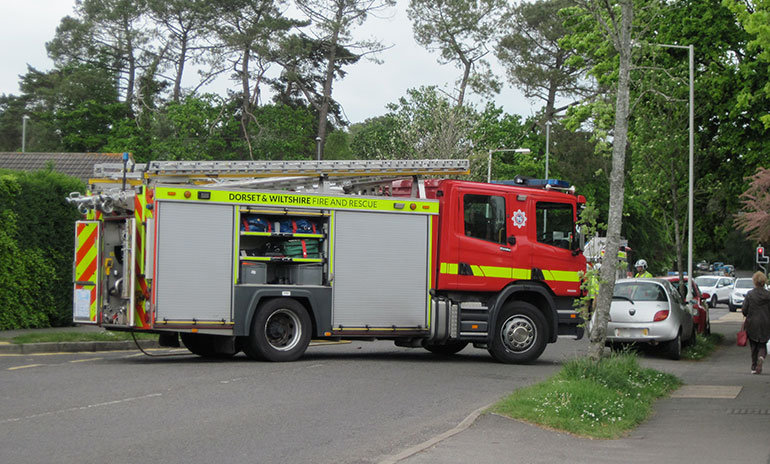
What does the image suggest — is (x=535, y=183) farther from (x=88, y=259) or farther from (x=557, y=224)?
(x=88, y=259)

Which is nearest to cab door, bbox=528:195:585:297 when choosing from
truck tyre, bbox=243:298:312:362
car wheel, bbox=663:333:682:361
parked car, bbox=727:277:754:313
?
car wheel, bbox=663:333:682:361

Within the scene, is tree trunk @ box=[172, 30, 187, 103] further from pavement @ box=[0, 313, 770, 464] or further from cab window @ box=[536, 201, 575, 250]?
pavement @ box=[0, 313, 770, 464]

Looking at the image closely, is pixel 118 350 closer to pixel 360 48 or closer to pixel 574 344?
pixel 574 344

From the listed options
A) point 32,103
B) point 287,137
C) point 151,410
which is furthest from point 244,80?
point 151,410

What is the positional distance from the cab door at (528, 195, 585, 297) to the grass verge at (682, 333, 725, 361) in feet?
15.8

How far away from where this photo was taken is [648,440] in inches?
369

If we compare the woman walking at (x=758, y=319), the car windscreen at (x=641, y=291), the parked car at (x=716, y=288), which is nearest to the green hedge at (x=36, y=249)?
the car windscreen at (x=641, y=291)

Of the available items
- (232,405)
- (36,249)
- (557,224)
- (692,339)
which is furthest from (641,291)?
(36,249)

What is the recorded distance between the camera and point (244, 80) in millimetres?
51719

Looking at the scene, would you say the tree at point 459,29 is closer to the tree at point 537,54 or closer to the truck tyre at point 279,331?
the tree at point 537,54

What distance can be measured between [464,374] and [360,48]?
3741 cm

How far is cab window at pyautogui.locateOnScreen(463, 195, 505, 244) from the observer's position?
16.0 m

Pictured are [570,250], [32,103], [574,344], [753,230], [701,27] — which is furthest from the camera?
[32,103]

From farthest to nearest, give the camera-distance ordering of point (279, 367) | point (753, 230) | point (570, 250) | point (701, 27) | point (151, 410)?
1. point (701, 27)
2. point (753, 230)
3. point (570, 250)
4. point (279, 367)
5. point (151, 410)
